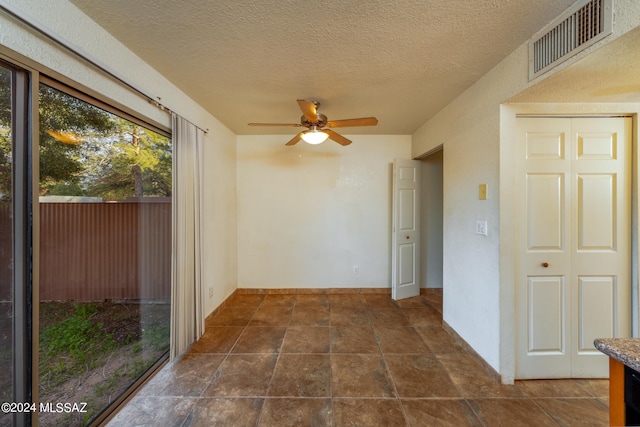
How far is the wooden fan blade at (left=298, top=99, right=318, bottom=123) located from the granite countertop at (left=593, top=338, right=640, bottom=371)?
199cm

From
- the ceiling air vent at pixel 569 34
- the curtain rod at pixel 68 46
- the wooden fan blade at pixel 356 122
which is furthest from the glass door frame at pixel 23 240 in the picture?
the ceiling air vent at pixel 569 34

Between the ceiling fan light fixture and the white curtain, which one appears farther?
the ceiling fan light fixture

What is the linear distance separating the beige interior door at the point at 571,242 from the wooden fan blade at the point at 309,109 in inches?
65.8

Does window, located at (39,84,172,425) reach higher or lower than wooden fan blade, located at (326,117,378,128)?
lower

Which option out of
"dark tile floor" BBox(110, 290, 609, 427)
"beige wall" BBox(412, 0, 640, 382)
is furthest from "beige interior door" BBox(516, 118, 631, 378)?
"dark tile floor" BBox(110, 290, 609, 427)

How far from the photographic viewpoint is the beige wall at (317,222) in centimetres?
368

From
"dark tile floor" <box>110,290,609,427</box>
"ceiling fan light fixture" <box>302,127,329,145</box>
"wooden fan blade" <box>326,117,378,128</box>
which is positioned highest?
"wooden fan blade" <box>326,117,378,128</box>

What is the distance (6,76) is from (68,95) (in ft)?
0.87

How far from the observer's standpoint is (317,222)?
12.1 feet

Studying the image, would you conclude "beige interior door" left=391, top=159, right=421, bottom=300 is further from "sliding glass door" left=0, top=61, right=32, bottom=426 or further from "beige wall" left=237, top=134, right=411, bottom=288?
"sliding glass door" left=0, top=61, right=32, bottom=426

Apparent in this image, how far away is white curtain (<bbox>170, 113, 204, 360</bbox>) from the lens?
6.75 feet

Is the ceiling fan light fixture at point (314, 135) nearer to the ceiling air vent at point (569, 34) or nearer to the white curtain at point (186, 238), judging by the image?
the white curtain at point (186, 238)

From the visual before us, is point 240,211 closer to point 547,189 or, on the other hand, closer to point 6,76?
point 6,76

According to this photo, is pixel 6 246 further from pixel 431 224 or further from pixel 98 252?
pixel 431 224
